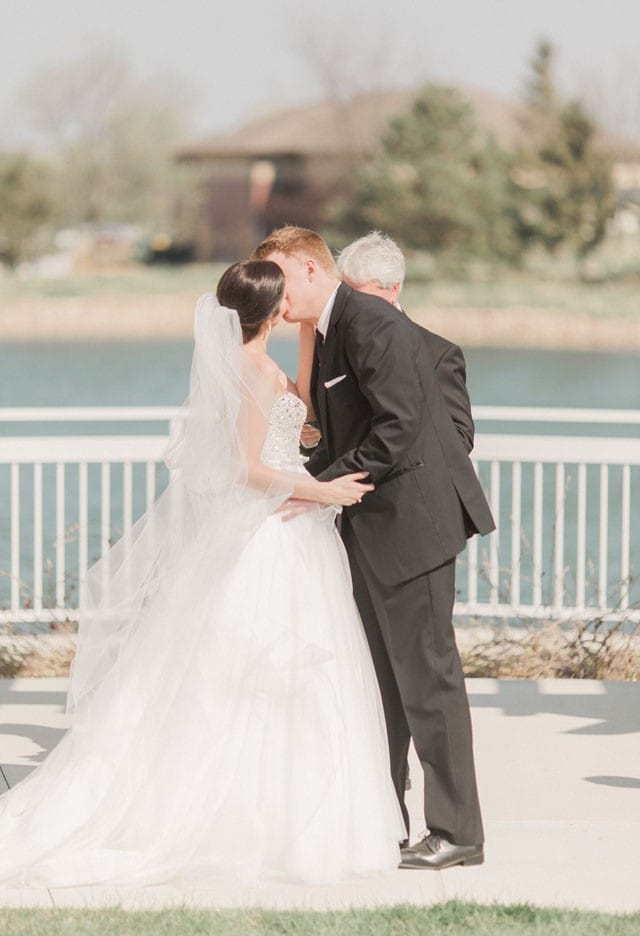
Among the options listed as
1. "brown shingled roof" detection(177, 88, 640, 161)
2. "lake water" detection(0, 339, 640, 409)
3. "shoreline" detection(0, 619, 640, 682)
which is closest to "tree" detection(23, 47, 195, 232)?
"brown shingled roof" detection(177, 88, 640, 161)

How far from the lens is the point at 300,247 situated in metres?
4.47

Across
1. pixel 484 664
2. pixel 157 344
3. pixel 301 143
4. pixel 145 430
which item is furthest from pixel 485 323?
pixel 484 664

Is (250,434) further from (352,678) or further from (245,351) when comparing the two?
(352,678)

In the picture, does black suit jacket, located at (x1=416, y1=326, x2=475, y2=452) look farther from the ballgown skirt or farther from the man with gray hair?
the ballgown skirt

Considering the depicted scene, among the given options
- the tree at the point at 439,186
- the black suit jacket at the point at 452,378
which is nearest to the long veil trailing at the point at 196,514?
the black suit jacket at the point at 452,378

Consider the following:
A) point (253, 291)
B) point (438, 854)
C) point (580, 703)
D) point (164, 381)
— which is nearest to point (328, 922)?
point (438, 854)

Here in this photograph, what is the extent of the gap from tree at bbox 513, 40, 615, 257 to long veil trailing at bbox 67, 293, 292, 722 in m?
55.0

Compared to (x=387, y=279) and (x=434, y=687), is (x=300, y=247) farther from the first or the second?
(x=434, y=687)

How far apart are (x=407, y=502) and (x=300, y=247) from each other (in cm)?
78

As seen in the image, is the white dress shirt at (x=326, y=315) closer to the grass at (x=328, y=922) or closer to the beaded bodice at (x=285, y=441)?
the beaded bodice at (x=285, y=441)

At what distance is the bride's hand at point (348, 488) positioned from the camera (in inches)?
169

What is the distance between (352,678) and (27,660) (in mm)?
3335

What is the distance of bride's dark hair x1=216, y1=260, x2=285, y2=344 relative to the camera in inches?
174

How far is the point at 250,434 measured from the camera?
4.47m
